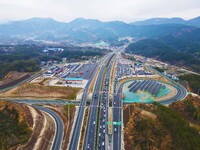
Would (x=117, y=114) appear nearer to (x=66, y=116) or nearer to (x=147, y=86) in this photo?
(x=66, y=116)

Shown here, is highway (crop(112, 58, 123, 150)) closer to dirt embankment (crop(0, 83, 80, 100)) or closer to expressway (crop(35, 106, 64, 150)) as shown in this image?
expressway (crop(35, 106, 64, 150))

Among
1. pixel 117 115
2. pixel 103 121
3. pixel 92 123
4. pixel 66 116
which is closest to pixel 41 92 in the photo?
pixel 66 116

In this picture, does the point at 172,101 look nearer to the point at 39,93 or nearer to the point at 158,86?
the point at 158,86

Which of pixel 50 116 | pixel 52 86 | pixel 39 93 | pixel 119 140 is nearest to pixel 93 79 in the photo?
pixel 52 86

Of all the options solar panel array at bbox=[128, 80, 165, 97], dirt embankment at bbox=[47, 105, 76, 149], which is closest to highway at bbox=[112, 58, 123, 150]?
solar panel array at bbox=[128, 80, 165, 97]

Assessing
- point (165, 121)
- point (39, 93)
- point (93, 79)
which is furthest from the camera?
point (93, 79)

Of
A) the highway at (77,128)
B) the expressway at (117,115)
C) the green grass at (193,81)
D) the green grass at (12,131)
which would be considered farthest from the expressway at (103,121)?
the green grass at (193,81)
